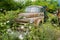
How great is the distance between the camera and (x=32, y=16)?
1386 cm

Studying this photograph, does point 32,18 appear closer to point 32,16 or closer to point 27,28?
point 32,16

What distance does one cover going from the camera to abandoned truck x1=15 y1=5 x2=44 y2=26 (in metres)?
12.9

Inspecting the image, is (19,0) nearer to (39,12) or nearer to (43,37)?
(39,12)

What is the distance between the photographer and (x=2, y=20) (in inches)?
516

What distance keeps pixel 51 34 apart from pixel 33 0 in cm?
1033

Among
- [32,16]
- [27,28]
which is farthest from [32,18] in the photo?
[27,28]

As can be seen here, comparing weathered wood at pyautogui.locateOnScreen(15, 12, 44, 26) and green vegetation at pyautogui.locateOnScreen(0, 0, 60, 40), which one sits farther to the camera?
weathered wood at pyautogui.locateOnScreen(15, 12, 44, 26)

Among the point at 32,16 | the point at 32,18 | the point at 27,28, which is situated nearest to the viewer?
the point at 27,28

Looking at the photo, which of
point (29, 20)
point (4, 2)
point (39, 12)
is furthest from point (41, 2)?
point (29, 20)

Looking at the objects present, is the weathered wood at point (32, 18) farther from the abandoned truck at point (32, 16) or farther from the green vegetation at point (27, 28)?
the green vegetation at point (27, 28)

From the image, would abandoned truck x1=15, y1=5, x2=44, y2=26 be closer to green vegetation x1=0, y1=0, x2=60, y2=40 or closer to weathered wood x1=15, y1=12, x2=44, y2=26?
weathered wood x1=15, y1=12, x2=44, y2=26

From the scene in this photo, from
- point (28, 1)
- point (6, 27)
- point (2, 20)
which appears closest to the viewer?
point (6, 27)

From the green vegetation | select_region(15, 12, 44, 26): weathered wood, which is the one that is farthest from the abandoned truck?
the green vegetation

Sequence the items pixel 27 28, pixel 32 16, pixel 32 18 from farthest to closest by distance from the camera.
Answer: pixel 32 16 < pixel 32 18 < pixel 27 28
